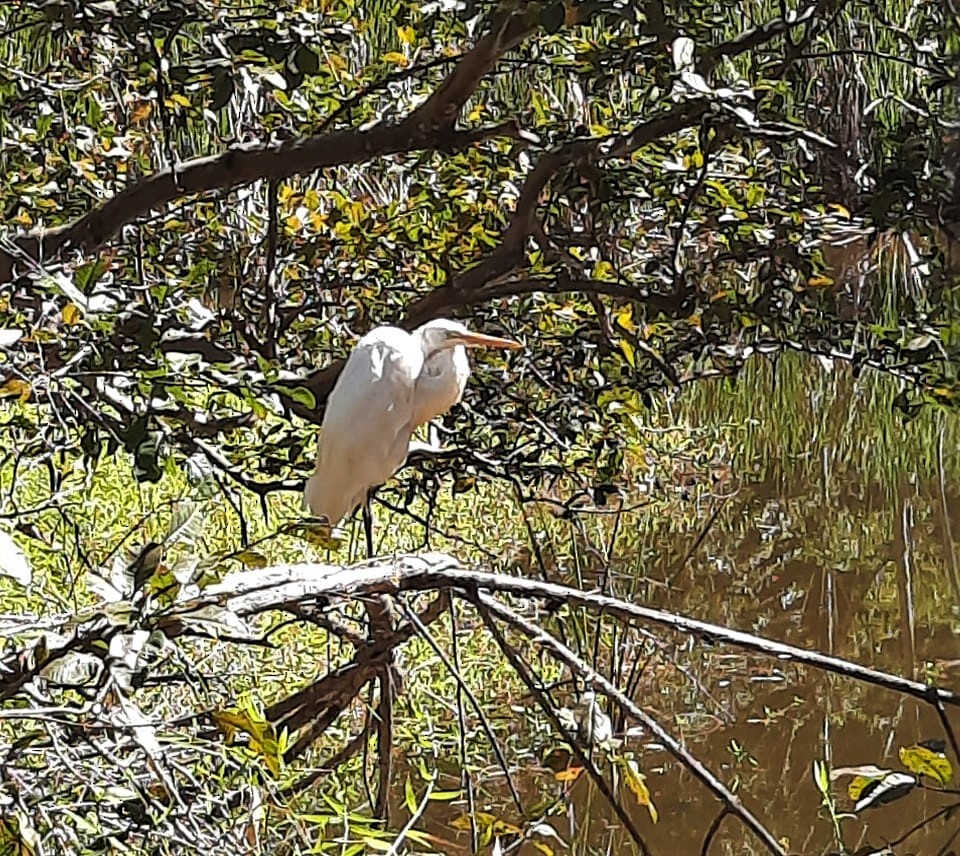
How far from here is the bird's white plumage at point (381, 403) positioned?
1.65 m

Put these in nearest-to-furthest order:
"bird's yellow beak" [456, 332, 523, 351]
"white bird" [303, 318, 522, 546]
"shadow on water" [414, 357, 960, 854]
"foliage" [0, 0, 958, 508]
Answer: "foliage" [0, 0, 958, 508]
"bird's yellow beak" [456, 332, 523, 351]
"white bird" [303, 318, 522, 546]
"shadow on water" [414, 357, 960, 854]

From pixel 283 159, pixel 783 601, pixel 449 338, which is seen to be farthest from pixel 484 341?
pixel 783 601

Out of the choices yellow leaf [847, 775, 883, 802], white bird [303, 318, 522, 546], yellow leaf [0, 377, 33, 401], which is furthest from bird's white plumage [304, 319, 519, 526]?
Answer: yellow leaf [847, 775, 883, 802]

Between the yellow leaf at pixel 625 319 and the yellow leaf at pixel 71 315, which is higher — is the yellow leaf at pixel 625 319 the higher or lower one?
the lower one

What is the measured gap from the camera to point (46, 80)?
1.28 meters

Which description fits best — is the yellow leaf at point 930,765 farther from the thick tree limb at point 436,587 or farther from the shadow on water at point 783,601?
the shadow on water at point 783,601

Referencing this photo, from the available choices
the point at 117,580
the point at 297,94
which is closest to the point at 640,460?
the point at 297,94

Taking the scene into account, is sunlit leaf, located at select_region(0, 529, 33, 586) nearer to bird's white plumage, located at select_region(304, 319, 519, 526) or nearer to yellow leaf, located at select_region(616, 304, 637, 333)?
yellow leaf, located at select_region(616, 304, 637, 333)

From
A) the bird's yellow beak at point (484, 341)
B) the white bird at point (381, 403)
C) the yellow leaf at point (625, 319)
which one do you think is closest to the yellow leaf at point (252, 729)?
the yellow leaf at point (625, 319)

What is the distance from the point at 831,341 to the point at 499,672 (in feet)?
4.13

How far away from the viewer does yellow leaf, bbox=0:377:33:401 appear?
645mm

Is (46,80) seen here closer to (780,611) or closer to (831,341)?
(831,341)

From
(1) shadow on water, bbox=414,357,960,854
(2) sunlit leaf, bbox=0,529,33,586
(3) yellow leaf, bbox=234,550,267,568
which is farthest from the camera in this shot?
(1) shadow on water, bbox=414,357,960,854

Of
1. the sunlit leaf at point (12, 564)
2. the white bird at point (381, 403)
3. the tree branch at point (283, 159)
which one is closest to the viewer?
the sunlit leaf at point (12, 564)
